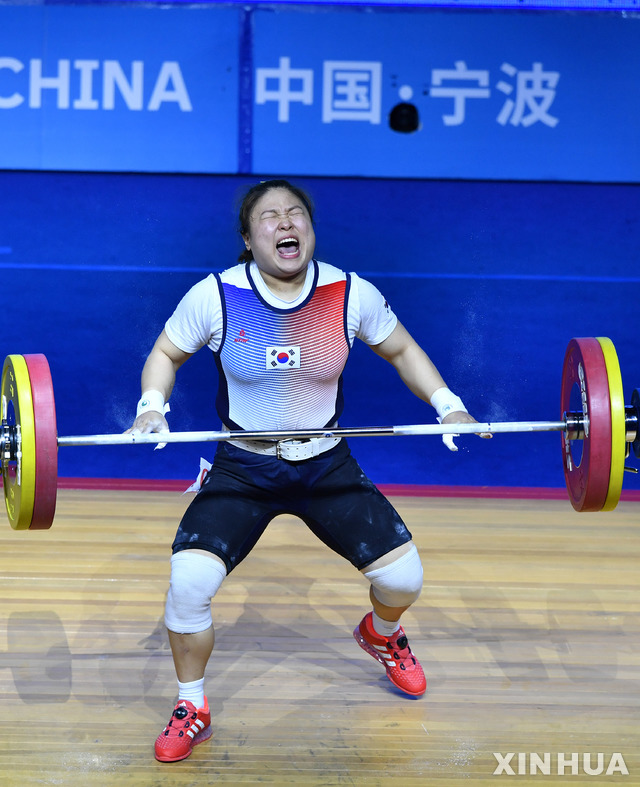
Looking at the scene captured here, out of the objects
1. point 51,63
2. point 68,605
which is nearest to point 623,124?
point 51,63

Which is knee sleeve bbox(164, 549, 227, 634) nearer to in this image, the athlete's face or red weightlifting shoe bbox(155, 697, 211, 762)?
red weightlifting shoe bbox(155, 697, 211, 762)

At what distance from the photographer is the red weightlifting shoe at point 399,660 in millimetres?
2484

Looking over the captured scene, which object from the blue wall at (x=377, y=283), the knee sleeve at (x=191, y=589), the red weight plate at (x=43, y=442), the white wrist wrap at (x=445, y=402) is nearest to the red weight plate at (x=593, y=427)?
the white wrist wrap at (x=445, y=402)

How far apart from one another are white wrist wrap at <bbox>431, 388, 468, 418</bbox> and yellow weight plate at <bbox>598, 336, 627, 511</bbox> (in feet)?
1.14

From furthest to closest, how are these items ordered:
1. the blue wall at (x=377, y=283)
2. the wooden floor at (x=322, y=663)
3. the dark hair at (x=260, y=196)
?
the blue wall at (x=377, y=283) < the dark hair at (x=260, y=196) < the wooden floor at (x=322, y=663)

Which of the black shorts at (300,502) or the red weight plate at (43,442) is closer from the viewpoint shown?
the red weight plate at (43,442)

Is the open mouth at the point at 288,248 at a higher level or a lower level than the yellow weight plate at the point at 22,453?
higher

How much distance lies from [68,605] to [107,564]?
36 cm

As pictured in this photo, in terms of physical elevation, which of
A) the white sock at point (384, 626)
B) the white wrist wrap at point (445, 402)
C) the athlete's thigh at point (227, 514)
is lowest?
the white sock at point (384, 626)

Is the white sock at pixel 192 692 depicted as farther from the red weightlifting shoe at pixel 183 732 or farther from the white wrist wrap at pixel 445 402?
the white wrist wrap at pixel 445 402

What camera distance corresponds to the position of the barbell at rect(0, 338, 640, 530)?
2084 millimetres

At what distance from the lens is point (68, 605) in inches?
118

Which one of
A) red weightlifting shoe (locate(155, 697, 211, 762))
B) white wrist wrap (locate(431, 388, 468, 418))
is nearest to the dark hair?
white wrist wrap (locate(431, 388, 468, 418))

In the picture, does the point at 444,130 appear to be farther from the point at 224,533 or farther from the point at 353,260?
the point at 224,533
